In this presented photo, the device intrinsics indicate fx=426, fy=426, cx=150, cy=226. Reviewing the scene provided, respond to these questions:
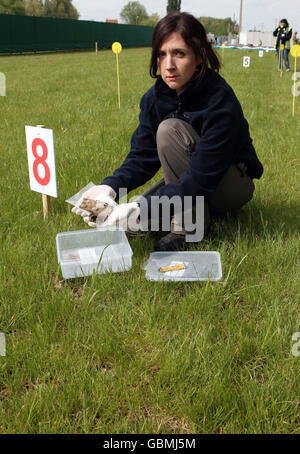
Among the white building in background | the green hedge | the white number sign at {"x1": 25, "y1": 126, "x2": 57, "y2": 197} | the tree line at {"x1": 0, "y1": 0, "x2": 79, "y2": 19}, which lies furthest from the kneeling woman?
the white building in background

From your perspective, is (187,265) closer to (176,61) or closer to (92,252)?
(92,252)

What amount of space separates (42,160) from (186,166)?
885 mm

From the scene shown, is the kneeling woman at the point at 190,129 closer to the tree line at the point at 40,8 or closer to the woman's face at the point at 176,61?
the woman's face at the point at 176,61

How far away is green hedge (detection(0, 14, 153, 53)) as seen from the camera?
23281 mm

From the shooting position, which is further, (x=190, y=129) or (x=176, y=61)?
(x=190, y=129)

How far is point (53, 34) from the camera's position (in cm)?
2709

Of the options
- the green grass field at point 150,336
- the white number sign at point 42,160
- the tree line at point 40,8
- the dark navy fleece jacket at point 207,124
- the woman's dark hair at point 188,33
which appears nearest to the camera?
the green grass field at point 150,336

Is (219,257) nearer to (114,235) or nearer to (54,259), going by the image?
(114,235)

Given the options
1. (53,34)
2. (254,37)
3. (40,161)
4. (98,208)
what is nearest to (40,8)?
(53,34)

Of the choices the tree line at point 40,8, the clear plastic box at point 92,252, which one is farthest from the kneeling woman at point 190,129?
the tree line at point 40,8

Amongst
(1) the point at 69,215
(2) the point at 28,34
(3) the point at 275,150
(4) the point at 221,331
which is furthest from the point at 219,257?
(2) the point at 28,34

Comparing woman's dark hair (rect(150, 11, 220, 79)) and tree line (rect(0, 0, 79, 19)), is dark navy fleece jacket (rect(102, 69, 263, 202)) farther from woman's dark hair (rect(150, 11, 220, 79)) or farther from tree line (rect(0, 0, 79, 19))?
tree line (rect(0, 0, 79, 19))

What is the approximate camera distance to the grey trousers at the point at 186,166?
2137mm

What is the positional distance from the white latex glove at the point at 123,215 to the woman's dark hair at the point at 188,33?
69 centimetres
